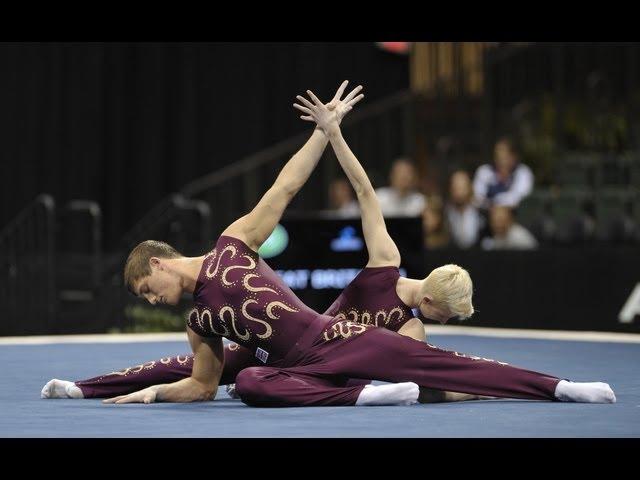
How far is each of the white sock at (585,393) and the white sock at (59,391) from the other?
211cm

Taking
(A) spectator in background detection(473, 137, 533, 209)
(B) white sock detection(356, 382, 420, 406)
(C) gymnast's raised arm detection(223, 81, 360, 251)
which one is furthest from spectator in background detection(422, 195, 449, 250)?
(B) white sock detection(356, 382, 420, 406)

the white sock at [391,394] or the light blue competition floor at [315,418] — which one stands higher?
the white sock at [391,394]

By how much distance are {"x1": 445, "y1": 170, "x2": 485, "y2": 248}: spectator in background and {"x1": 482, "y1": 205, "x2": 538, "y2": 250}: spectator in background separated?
31 cm

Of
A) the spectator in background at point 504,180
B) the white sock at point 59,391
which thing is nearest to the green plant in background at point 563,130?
the spectator in background at point 504,180

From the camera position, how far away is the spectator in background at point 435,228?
10.7 m

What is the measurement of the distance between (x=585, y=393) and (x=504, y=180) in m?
5.73

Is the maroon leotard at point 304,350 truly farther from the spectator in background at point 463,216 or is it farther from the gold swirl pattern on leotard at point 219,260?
the spectator in background at point 463,216

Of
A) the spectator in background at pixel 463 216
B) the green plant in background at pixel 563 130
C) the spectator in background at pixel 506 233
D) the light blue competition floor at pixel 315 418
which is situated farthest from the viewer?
the green plant in background at pixel 563 130

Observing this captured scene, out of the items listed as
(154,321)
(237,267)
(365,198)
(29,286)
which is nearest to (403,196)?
(154,321)

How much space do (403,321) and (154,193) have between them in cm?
934

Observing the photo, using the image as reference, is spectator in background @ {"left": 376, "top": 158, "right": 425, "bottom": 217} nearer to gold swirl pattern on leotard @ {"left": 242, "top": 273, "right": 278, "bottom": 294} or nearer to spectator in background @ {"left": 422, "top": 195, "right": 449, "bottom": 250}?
spectator in background @ {"left": 422, "top": 195, "right": 449, "bottom": 250}

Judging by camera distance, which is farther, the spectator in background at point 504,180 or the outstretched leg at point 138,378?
the spectator in background at point 504,180

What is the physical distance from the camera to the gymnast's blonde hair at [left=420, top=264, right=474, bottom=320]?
5234mm
